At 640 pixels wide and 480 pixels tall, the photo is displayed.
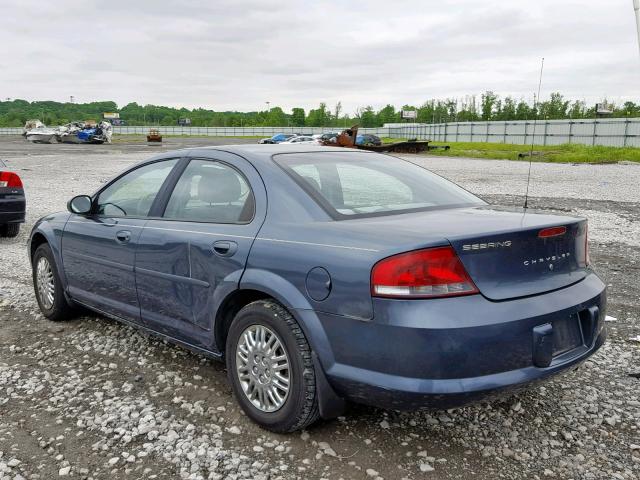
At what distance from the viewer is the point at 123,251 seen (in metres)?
4.23

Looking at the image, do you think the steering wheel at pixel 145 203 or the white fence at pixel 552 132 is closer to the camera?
the steering wheel at pixel 145 203

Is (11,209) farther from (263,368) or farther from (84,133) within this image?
(84,133)

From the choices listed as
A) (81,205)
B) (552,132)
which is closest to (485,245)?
(81,205)

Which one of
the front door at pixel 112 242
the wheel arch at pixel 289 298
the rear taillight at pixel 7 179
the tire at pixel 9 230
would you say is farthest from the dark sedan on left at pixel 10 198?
the wheel arch at pixel 289 298

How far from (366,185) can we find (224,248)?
101 cm

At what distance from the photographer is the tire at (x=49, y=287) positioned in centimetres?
513

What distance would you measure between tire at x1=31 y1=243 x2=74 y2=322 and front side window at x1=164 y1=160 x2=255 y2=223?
67.4 inches

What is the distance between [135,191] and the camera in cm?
458

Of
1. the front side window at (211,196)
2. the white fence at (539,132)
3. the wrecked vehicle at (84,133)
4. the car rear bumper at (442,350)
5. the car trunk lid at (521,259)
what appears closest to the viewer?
the car rear bumper at (442,350)

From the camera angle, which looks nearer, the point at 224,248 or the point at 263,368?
the point at 263,368

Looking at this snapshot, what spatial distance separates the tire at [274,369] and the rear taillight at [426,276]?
1.98 ft

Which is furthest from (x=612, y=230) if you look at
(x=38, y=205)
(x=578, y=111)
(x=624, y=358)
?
(x=578, y=111)

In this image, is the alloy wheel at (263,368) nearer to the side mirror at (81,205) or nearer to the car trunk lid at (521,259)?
the car trunk lid at (521,259)

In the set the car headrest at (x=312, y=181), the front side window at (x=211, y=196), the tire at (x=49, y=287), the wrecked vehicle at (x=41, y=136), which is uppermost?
the car headrest at (x=312, y=181)
